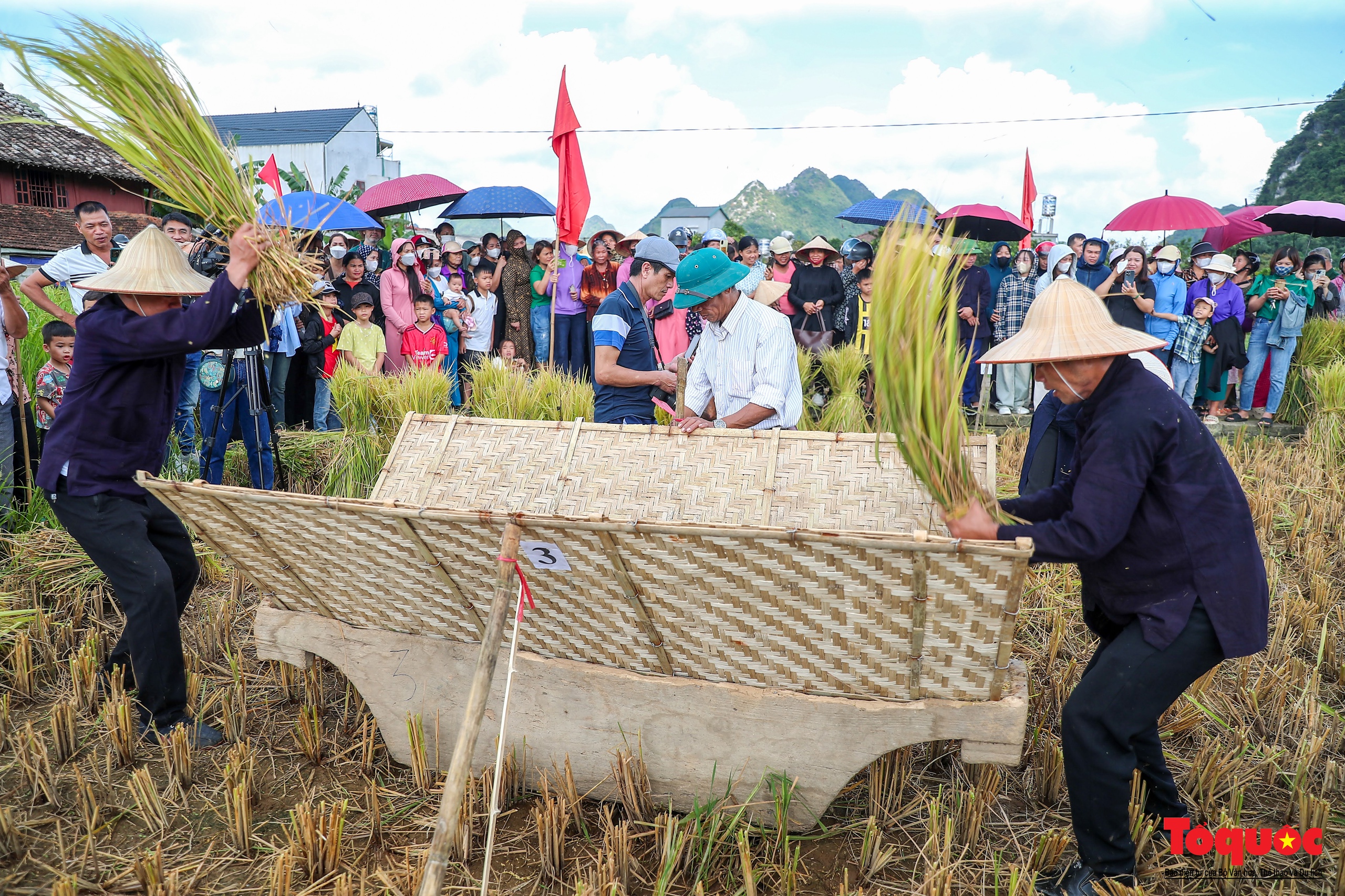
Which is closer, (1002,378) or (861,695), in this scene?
(861,695)

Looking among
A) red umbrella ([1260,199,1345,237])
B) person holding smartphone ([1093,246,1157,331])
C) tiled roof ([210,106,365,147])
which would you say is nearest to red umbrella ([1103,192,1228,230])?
red umbrella ([1260,199,1345,237])

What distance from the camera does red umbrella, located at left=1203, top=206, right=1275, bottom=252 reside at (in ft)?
39.1

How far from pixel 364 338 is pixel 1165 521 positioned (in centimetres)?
582

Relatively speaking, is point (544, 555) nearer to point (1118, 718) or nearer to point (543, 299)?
point (1118, 718)

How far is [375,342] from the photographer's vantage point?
6.76m

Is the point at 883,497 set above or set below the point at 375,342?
below

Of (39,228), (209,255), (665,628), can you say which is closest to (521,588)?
(665,628)

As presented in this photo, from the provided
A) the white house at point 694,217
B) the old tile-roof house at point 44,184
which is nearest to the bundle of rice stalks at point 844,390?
the old tile-roof house at point 44,184

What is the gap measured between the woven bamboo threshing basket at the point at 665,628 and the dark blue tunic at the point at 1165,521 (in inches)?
11.4

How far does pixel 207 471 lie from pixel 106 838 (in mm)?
2972

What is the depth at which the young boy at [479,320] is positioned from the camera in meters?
7.96

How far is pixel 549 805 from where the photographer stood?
8.77 ft

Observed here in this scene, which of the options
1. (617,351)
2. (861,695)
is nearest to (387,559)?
(861,695)

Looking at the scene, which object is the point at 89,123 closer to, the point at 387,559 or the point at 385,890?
the point at 387,559
